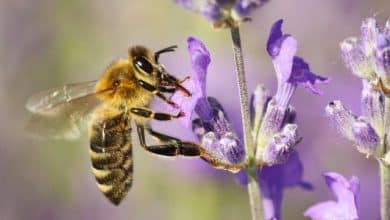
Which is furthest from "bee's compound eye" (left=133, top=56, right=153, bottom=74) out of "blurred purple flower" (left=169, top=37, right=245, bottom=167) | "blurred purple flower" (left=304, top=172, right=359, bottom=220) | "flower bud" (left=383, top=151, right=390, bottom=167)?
"flower bud" (left=383, top=151, right=390, bottom=167)

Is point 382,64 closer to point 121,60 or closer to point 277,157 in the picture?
point 277,157

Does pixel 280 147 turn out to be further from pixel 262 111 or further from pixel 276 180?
pixel 276 180

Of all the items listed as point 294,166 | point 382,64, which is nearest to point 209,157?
point 294,166

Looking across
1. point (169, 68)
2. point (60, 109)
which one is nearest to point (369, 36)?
point (60, 109)

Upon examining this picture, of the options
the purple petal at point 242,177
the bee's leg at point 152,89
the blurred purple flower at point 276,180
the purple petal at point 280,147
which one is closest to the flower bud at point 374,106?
the purple petal at point 280,147

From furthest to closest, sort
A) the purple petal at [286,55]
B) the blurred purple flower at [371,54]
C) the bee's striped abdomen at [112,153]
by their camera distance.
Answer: the bee's striped abdomen at [112,153]
the purple petal at [286,55]
the blurred purple flower at [371,54]

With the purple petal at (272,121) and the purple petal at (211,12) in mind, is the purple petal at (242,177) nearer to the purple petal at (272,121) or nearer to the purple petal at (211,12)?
the purple petal at (272,121)

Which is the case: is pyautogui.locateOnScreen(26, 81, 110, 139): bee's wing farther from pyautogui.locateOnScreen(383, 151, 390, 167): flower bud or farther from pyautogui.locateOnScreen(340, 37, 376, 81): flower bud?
pyautogui.locateOnScreen(383, 151, 390, 167): flower bud
